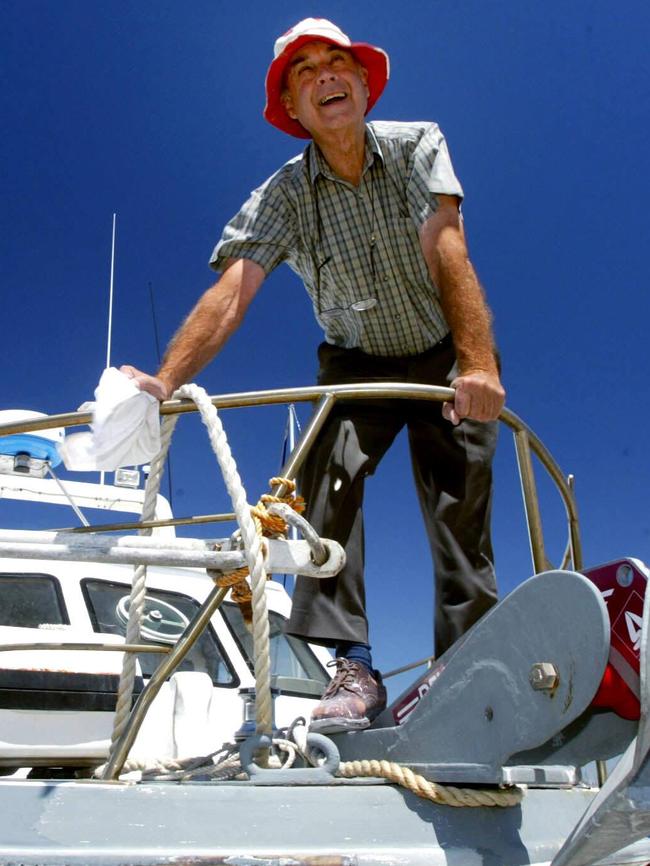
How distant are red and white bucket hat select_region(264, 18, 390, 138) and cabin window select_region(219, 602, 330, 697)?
9.14 feet

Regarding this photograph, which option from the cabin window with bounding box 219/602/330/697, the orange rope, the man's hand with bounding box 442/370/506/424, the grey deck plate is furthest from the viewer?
the cabin window with bounding box 219/602/330/697

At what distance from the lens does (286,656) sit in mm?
5102

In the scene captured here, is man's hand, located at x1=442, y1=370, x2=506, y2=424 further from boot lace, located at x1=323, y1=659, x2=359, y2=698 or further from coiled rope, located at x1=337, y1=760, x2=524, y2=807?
coiled rope, located at x1=337, y1=760, x2=524, y2=807

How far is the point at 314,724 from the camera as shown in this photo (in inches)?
80.0

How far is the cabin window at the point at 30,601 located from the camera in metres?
4.40

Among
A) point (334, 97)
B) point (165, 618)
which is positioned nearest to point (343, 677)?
point (334, 97)

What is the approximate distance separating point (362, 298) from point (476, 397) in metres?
0.73

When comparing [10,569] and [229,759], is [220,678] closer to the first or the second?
[10,569]

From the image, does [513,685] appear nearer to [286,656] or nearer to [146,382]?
[146,382]

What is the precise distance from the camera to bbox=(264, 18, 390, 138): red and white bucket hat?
2.85 m

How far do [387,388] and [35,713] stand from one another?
62.3 inches

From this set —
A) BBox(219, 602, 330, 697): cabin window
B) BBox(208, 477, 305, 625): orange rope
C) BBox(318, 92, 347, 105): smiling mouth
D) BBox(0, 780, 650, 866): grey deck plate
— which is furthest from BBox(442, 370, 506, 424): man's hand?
BBox(219, 602, 330, 697): cabin window

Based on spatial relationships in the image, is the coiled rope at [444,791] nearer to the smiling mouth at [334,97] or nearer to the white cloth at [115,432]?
the white cloth at [115,432]

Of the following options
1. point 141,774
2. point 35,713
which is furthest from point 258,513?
point 35,713
